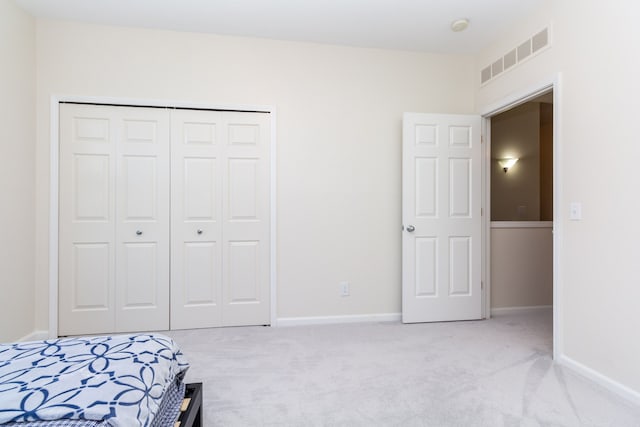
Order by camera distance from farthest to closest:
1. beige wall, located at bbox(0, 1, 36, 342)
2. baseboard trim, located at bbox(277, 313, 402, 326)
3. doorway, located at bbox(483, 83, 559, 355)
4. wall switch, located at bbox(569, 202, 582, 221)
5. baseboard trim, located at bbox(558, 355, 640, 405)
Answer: doorway, located at bbox(483, 83, 559, 355)
baseboard trim, located at bbox(277, 313, 402, 326)
beige wall, located at bbox(0, 1, 36, 342)
wall switch, located at bbox(569, 202, 582, 221)
baseboard trim, located at bbox(558, 355, 640, 405)

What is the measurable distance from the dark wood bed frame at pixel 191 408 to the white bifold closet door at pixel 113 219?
181 cm

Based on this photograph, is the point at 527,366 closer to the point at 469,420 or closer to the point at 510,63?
the point at 469,420

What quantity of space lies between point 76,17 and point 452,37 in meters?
3.25

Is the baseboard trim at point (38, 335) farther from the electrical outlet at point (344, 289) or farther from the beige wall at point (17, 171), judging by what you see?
the electrical outlet at point (344, 289)

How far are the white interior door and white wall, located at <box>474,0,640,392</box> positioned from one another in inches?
38.0

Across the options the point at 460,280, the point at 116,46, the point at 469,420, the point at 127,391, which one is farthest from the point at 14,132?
the point at 460,280

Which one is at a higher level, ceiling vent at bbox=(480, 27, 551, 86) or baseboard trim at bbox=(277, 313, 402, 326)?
ceiling vent at bbox=(480, 27, 551, 86)

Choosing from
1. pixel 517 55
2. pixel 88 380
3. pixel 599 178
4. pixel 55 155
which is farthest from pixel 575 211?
pixel 55 155

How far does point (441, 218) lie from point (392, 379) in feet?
5.59

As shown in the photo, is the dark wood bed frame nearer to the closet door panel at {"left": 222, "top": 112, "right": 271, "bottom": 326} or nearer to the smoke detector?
the closet door panel at {"left": 222, "top": 112, "right": 271, "bottom": 326}

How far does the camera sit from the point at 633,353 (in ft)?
6.38

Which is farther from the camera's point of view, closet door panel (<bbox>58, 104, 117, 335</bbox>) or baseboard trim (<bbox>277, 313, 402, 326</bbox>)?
baseboard trim (<bbox>277, 313, 402, 326</bbox>)

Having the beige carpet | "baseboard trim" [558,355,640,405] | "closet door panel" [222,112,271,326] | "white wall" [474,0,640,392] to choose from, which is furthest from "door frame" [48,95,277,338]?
"baseboard trim" [558,355,640,405]

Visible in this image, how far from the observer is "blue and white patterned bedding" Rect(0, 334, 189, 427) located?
93cm
